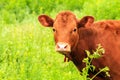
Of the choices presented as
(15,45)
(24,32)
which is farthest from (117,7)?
(15,45)

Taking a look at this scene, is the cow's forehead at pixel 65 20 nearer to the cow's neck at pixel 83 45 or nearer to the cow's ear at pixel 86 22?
the cow's ear at pixel 86 22

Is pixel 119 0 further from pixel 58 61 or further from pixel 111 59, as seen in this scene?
pixel 111 59

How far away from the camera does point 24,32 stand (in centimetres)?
1577

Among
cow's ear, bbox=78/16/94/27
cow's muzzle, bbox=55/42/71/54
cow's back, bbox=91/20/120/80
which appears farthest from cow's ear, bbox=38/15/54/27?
cow's muzzle, bbox=55/42/71/54

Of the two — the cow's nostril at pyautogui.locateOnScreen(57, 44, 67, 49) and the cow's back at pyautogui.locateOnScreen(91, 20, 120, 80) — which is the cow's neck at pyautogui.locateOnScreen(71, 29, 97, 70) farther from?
the cow's nostril at pyautogui.locateOnScreen(57, 44, 67, 49)

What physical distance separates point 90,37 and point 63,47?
3.46 ft

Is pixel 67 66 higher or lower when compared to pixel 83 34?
lower

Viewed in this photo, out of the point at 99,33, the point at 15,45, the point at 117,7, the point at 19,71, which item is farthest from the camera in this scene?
the point at 117,7

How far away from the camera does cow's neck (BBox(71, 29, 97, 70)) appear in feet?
36.0

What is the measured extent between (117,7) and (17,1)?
678 centimetres

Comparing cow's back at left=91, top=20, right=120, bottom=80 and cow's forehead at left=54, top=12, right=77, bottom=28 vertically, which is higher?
cow's forehead at left=54, top=12, right=77, bottom=28

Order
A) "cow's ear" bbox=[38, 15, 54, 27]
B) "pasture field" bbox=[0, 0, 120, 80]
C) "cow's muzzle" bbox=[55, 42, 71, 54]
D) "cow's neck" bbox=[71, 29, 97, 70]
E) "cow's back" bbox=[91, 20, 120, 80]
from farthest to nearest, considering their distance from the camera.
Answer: "cow's ear" bbox=[38, 15, 54, 27], "cow's neck" bbox=[71, 29, 97, 70], "cow's back" bbox=[91, 20, 120, 80], "pasture field" bbox=[0, 0, 120, 80], "cow's muzzle" bbox=[55, 42, 71, 54]

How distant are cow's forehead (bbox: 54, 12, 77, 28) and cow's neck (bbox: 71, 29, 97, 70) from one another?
1.14ft

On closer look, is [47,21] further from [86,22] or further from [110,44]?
[110,44]
